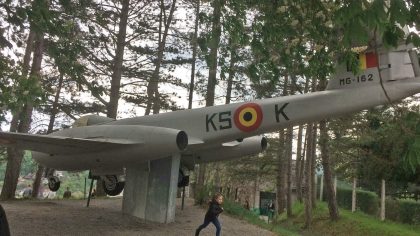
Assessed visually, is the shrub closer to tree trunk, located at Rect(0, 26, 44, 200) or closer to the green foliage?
the green foliage

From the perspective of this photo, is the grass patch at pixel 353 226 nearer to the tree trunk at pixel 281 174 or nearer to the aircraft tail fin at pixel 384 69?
the tree trunk at pixel 281 174

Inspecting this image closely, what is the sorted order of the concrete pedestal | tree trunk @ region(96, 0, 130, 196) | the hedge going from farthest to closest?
the hedge, tree trunk @ region(96, 0, 130, 196), the concrete pedestal

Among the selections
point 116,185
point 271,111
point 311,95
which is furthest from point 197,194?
point 311,95

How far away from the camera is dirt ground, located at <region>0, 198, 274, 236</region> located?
33.2 feet

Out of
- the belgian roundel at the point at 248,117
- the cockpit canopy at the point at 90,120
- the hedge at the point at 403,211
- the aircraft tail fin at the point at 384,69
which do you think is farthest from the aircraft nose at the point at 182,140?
the hedge at the point at 403,211

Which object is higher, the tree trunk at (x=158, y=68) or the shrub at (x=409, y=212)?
the tree trunk at (x=158, y=68)

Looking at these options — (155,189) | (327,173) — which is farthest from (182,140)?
(327,173)

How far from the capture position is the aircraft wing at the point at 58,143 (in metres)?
10.2

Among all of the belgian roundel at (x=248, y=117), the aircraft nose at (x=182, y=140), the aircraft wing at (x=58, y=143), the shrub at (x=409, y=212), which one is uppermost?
the belgian roundel at (x=248, y=117)

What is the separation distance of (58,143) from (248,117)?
5.11 meters

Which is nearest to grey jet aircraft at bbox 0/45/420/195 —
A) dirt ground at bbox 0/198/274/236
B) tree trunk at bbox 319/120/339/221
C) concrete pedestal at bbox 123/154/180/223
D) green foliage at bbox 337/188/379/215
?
concrete pedestal at bbox 123/154/180/223

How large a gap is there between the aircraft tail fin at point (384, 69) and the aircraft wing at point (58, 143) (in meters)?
5.34

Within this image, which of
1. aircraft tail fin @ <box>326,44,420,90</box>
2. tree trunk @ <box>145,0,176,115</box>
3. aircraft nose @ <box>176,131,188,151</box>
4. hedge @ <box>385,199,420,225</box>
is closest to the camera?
aircraft tail fin @ <box>326,44,420,90</box>

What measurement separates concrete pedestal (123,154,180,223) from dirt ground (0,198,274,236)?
278 mm
